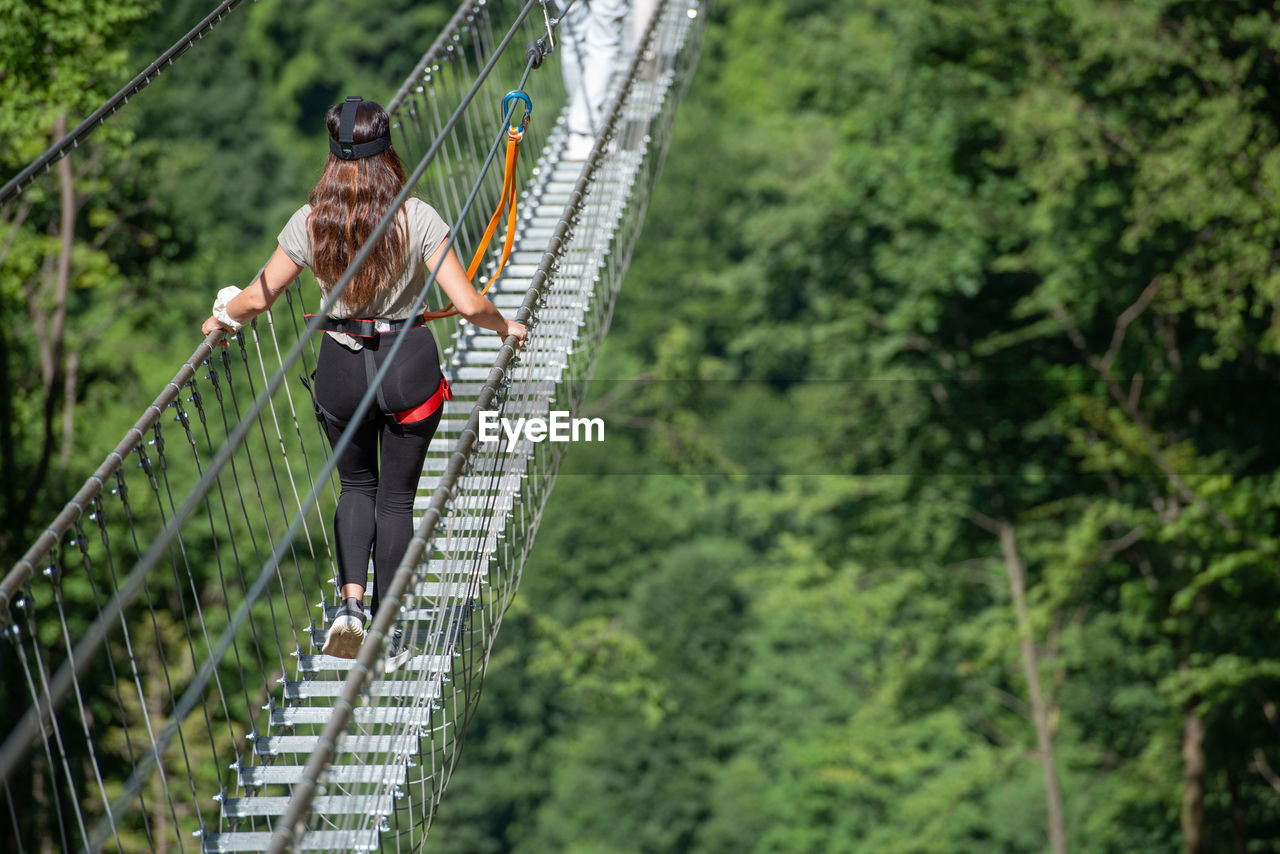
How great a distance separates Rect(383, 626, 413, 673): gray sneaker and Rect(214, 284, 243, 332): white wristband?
2.99 feet

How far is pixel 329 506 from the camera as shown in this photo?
15.1 m

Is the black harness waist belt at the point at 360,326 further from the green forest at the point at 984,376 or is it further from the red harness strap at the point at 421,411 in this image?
the green forest at the point at 984,376

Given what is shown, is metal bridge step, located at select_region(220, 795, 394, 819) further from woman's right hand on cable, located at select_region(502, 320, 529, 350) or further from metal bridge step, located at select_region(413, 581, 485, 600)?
woman's right hand on cable, located at select_region(502, 320, 529, 350)

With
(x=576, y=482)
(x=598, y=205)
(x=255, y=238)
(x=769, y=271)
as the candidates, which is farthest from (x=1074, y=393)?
(x=255, y=238)

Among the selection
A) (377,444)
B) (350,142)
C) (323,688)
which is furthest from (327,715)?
(350,142)

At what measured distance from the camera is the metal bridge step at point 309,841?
3173mm

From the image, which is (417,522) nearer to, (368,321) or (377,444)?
(377,444)

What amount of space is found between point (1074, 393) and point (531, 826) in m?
20.8

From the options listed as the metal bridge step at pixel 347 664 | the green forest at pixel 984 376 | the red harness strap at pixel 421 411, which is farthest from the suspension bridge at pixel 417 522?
the green forest at pixel 984 376

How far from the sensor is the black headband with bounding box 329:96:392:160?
313 centimetres

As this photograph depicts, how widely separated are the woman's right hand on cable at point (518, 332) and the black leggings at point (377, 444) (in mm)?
286

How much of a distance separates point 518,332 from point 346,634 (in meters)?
0.94

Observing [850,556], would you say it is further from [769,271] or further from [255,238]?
[255,238]

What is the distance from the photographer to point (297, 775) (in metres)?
3.45
